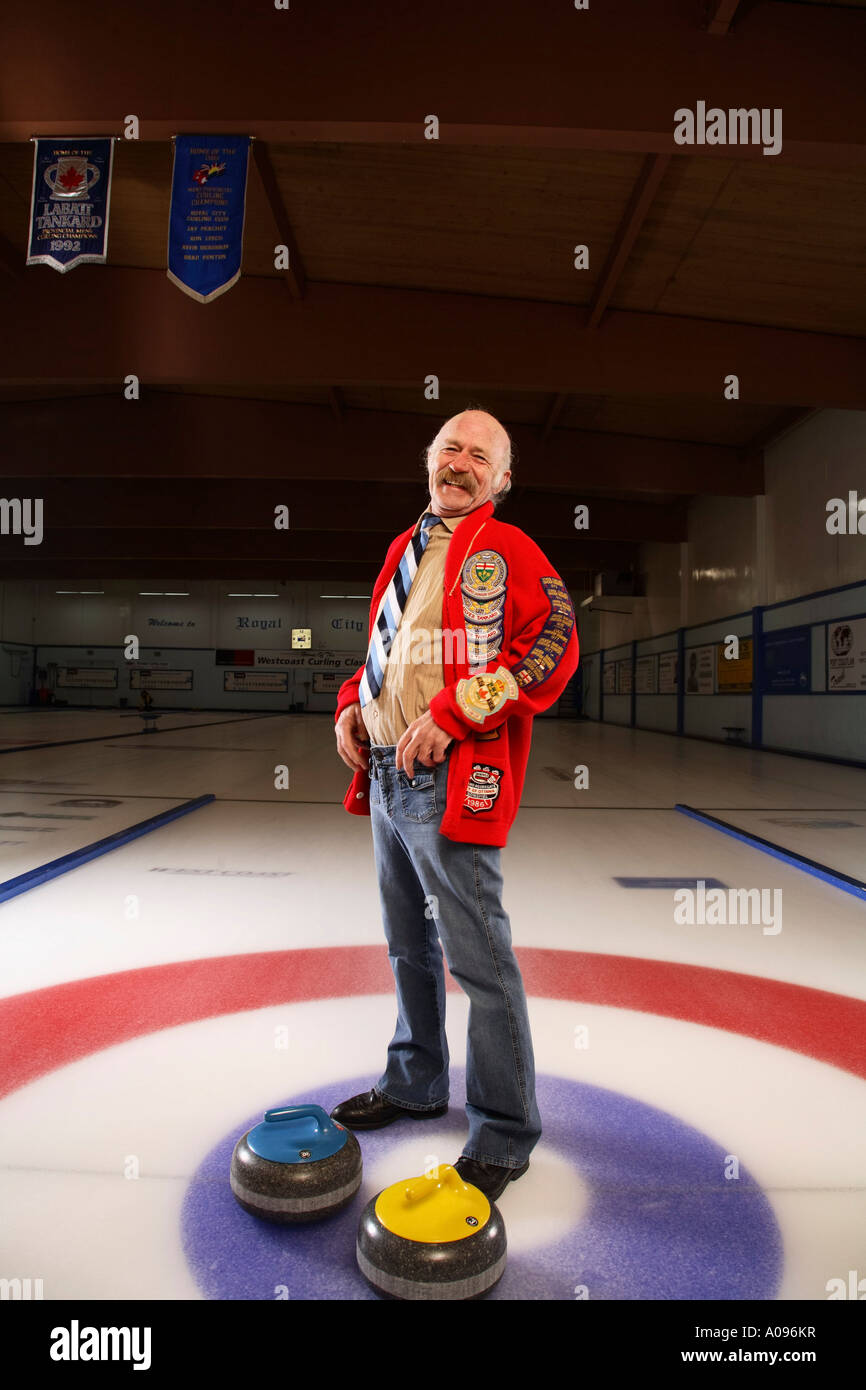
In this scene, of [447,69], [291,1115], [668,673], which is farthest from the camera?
[668,673]

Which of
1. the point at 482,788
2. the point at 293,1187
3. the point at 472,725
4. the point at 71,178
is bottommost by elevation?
the point at 293,1187

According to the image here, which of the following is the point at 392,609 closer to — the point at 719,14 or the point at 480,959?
the point at 480,959

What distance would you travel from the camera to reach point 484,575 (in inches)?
58.6

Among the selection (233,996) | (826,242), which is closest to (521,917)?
(233,996)

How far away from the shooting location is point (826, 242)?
21.7 ft

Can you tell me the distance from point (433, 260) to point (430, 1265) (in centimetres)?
764

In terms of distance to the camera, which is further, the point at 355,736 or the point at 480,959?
the point at 355,736

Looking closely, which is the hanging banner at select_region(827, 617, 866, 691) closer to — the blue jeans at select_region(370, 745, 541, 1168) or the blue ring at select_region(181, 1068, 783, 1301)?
the blue ring at select_region(181, 1068, 783, 1301)

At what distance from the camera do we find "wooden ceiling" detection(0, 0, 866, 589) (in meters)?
4.69

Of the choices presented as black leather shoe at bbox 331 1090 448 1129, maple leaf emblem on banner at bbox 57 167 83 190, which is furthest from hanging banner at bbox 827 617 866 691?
black leather shoe at bbox 331 1090 448 1129

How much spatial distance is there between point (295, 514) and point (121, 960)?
1167 centimetres

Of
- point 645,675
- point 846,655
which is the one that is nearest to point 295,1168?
point 846,655

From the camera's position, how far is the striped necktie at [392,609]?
5.40 ft

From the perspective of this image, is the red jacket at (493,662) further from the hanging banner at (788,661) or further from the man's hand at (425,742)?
the hanging banner at (788,661)
